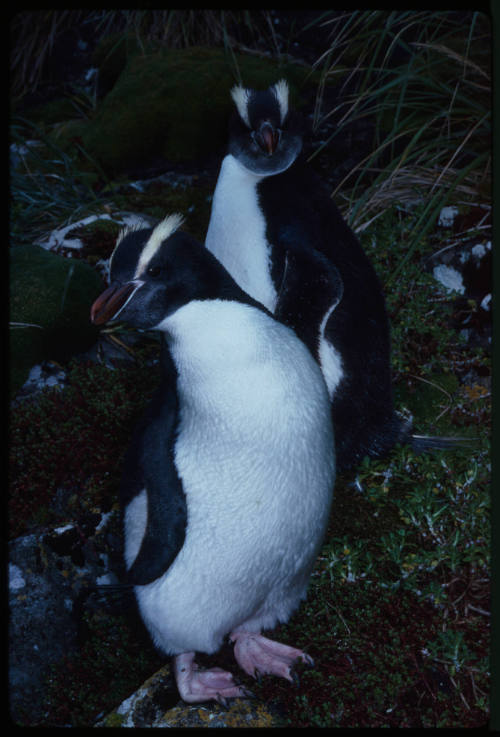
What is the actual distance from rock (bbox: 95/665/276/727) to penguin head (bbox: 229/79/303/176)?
89 cm

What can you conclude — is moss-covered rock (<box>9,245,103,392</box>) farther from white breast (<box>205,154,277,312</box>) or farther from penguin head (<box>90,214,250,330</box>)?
penguin head (<box>90,214,250,330</box>)

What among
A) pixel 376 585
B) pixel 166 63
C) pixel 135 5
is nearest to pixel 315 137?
pixel 166 63

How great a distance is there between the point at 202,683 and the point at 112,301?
54 centimetres

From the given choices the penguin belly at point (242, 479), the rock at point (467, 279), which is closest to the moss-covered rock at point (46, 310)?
the penguin belly at point (242, 479)

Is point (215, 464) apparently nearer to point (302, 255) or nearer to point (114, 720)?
point (114, 720)

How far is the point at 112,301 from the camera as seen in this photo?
763 mm

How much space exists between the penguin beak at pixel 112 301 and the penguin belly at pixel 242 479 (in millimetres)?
71

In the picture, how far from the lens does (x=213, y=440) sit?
87cm

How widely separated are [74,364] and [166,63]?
0.77 meters

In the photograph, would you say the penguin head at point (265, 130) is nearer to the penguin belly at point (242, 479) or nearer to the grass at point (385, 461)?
the grass at point (385, 461)

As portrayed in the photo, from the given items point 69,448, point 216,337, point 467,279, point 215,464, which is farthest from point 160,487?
point 467,279

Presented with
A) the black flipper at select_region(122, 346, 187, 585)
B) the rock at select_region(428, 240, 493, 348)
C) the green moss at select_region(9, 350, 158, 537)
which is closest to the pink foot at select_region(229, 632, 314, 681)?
the black flipper at select_region(122, 346, 187, 585)

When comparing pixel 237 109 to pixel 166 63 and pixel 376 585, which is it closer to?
pixel 166 63

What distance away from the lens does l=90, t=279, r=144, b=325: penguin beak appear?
76 cm
